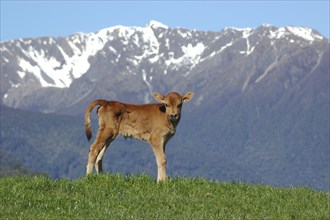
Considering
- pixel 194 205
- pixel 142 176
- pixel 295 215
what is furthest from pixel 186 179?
pixel 295 215

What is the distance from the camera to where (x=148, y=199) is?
19.6 m

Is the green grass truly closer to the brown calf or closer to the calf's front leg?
the calf's front leg

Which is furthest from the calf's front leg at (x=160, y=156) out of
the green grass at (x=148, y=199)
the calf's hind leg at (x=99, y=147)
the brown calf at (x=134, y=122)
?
the calf's hind leg at (x=99, y=147)

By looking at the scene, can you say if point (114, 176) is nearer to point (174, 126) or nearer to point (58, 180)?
point (58, 180)

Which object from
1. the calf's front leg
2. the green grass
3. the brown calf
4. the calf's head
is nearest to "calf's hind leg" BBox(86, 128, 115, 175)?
the brown calf

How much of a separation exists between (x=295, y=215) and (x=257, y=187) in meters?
4.09

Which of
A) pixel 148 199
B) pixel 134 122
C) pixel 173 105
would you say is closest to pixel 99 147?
pixel 134 122

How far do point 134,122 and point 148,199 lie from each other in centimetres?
508

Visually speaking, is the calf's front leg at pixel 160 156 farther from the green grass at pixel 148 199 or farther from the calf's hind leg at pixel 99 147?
the calf's hind leg at pixel 99 147

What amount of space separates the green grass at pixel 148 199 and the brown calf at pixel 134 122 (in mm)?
2271

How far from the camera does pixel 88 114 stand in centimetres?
2511

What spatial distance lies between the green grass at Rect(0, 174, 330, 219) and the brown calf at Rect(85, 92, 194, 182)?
2271mm

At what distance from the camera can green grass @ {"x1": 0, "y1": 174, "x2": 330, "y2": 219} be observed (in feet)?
58.0

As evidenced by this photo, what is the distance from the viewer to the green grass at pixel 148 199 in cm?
1767
